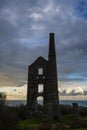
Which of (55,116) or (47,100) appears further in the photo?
(47,100)

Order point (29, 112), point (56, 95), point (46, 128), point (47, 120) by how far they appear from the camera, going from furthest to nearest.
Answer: point (56, 95), point (29, 112), point (47, 120), point (46, 128)

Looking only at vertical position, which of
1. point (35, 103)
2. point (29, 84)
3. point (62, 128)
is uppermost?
point (29, 84)

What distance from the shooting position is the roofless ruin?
49562mm

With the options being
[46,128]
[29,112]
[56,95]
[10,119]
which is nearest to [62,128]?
[46,128]

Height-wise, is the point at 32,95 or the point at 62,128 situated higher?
the point at 32,95

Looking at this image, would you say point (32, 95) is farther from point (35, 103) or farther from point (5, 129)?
point (5, 129)

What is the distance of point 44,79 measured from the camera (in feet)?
167

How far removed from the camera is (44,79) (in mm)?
50875

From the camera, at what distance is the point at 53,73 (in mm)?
49781

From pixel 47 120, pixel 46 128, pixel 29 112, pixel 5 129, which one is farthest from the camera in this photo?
pixel 29 112

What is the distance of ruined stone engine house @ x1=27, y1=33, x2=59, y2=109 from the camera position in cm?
4959

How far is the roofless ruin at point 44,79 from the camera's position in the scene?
49562mm

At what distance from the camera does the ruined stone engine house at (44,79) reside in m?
49.6

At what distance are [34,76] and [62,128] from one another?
26.1m
